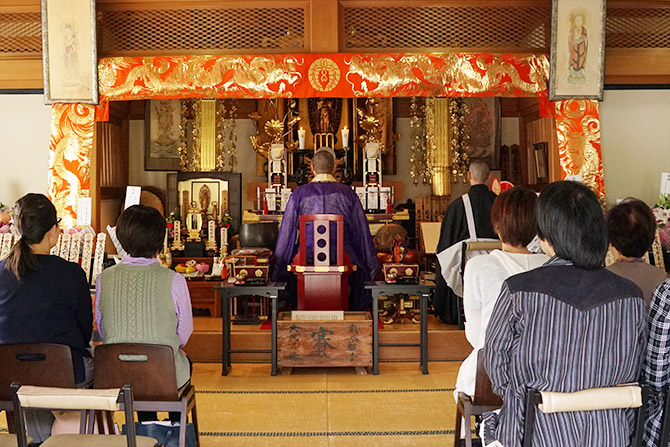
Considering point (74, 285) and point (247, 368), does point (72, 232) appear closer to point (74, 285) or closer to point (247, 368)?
point (247, 368)

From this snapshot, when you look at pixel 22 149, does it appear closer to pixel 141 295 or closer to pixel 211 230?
pixel 211 230

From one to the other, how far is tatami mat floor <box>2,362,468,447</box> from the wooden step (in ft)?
0.33

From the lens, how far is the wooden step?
16.6 feet

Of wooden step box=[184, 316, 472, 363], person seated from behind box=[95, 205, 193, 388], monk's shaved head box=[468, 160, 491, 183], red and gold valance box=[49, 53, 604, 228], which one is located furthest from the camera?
red and gold valance box=[49, 53, 604, 228]

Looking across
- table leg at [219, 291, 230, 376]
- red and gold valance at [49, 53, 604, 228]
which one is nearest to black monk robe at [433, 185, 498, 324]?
red and gold valance at [49, 53, 604, 228]

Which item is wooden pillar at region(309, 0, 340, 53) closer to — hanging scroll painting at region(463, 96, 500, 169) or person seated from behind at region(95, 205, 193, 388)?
person seated from behind at region(95, 205, 193, 388)

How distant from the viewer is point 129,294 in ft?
9.14

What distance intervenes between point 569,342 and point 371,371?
3030 millimetres

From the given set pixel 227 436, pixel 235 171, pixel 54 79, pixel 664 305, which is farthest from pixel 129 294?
pixel 235 171

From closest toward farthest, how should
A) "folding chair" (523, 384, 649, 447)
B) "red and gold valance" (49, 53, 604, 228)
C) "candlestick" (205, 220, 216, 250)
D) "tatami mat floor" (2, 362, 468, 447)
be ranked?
"folding chair" (523, 384, 649, 447)
"tatami mat floor" (2, 362, 468, 447)
"red and gold valance" (49, 53, 604, 228)
"candlestick" (205, 220, 216, 250)

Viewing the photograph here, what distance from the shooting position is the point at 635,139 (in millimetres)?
6473

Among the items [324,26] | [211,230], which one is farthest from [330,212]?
[211,230]

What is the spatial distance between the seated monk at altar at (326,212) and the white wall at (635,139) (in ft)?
8.49

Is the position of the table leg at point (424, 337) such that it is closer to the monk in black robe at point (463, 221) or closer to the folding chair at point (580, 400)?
the monk in black robe at point (463, 221)
